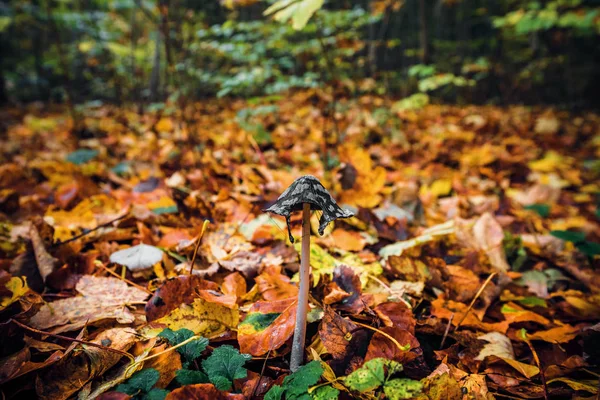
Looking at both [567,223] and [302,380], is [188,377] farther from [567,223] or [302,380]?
[567,223]

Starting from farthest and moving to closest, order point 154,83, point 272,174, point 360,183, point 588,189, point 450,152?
point 154,83 → point 450,152 → point 588,189 → point 272,174 → point 360,183

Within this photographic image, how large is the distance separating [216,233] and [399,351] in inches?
37.6

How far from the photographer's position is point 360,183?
2092 mm

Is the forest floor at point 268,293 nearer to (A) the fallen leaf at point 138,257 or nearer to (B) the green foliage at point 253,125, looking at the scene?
(A) the fallen leaf at point 138,257

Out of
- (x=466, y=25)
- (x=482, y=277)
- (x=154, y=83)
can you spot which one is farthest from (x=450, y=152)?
(x=466, y=25)

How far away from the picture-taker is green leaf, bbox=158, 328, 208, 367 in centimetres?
92

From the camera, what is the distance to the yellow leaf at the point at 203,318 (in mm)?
1024

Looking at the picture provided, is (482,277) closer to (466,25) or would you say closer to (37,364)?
(37,364)

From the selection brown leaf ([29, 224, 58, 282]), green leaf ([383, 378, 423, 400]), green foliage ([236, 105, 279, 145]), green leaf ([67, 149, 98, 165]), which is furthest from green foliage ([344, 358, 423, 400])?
green leaf ([67, 149, 98, 165])

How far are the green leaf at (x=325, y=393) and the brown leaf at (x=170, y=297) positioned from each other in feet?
1.55

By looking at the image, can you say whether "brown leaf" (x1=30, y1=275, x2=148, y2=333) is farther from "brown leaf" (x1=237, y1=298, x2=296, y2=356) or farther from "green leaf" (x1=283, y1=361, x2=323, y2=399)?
"green leaf" (x1=283, y1=361, x2=323, y2=399)

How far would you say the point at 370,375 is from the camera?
863 millimetres

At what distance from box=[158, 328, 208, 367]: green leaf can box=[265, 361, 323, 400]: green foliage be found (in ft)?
0.72

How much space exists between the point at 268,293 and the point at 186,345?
1.08ft
